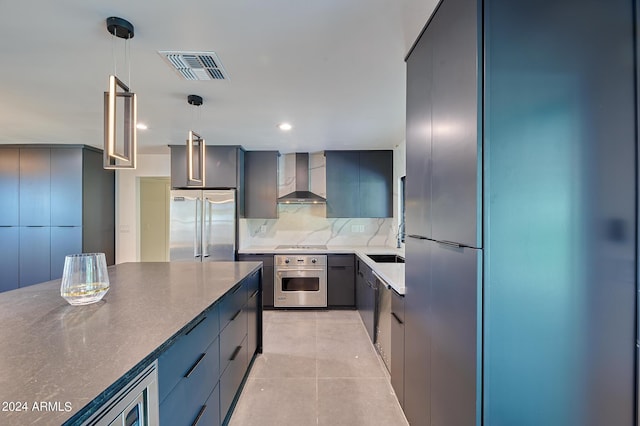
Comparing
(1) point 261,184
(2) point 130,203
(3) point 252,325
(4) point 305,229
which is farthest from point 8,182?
(3) point 252,325

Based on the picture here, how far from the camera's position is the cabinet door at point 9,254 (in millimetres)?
4164

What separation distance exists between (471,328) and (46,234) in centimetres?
553

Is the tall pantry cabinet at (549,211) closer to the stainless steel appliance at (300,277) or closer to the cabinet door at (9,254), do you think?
the stainless steel appliance at (300,277)

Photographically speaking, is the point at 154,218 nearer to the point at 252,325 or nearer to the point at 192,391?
the point at 252,325

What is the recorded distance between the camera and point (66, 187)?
417 cm

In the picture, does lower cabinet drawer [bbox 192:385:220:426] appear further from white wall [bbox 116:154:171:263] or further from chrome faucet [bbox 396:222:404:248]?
white wall [bbox 116:154:171:263]

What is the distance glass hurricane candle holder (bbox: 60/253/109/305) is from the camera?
4.25 ft

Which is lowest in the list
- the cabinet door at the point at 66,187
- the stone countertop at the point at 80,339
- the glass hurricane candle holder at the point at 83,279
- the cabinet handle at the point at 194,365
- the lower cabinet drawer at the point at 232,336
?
the lower cabinet drawer at the point at 232,336

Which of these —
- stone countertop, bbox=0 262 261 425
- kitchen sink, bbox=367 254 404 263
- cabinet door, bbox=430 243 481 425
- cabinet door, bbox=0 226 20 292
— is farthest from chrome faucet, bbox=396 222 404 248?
cabinet door, bbox=0 226 20 292

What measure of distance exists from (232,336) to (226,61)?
5.91 feet

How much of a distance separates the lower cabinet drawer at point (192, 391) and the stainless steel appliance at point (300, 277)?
244cm

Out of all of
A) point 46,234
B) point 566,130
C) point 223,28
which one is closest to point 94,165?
point 46,234

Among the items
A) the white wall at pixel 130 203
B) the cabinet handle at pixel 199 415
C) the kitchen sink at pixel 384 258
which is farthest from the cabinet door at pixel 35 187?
the kitchen sink at pixel 384 258

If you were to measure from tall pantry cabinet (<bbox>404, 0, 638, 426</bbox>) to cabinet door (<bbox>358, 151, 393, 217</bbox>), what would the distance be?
10.9ft
